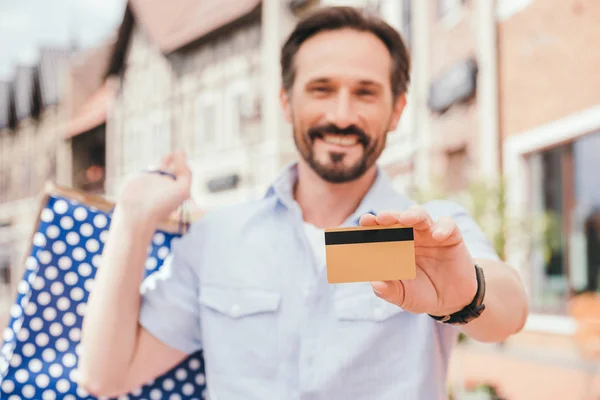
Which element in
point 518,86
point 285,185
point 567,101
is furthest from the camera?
point 518,86

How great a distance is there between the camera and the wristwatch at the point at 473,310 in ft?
3.29

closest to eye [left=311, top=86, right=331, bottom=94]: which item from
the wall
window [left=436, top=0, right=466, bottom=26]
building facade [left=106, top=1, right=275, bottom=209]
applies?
the wall

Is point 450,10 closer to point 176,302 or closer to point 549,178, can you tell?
point 549,178

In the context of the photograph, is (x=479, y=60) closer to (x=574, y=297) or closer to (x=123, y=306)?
(x=574, y=297)

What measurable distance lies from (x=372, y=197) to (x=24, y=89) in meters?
24.2

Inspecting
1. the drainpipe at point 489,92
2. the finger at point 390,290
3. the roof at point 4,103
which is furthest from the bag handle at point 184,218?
the roof at point 4,103

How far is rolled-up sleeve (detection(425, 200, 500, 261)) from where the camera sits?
120 cm

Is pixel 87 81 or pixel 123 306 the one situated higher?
pixel 87 81

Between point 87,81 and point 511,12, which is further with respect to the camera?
point 87,81

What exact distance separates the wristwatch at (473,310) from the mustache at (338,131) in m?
0.40

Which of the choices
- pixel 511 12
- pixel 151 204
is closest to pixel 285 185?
pixel 151 204

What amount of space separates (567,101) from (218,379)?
17.3 feet

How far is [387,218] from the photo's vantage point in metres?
0.87

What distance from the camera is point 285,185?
1457mm
